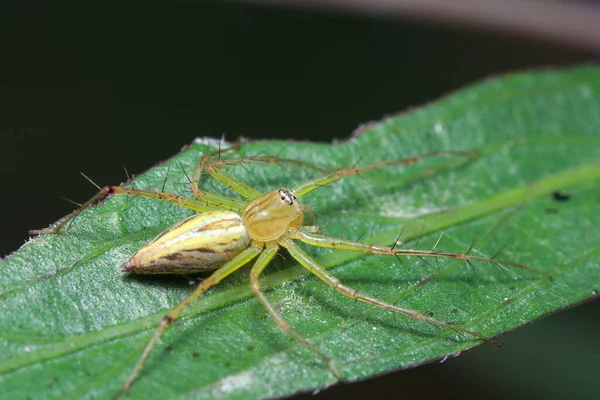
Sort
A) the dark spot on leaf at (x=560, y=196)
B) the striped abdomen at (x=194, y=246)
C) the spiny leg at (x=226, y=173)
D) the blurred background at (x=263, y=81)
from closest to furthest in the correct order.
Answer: the striped abdomen at (x=194, y=246) < the spiny leg at (x=226, y=173) < the dark spot on leaf at (x=560, y=196) < the blurred background at (x=263, y=81)

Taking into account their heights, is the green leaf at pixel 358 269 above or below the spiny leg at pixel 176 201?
below

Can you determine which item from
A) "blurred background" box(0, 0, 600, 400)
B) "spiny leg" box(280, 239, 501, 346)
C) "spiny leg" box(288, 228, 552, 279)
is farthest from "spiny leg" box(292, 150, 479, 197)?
"blurred background" box(0, 0, 600, 400)

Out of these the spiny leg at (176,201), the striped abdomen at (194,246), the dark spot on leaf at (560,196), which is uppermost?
the spiny leg at (176,201)

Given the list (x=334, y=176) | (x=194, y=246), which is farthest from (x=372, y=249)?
(x=194, y=246)

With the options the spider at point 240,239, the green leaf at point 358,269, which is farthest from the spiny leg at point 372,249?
the green leaf at point 358,269

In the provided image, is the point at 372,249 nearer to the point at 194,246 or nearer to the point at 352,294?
the point at 352,294

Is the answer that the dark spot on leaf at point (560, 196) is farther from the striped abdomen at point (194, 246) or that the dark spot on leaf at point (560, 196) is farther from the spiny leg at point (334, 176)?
the striped abdomen at point (194, 246)

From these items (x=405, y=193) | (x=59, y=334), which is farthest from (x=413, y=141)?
(x=59, y=334)
